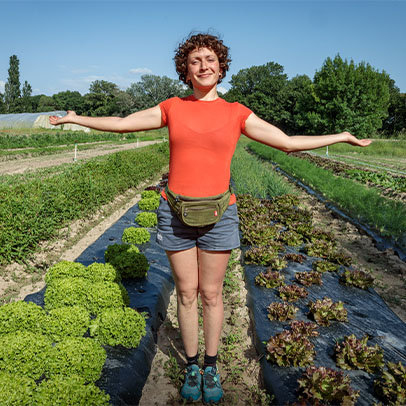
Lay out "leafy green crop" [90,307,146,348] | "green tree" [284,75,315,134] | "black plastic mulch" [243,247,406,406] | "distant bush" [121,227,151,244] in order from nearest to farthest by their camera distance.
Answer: "black plastic mulch" [243,247,406,406], "leafy green crop" [90,307,146,348], "distant bush" [121,227,151,244], "green tree" [284,75,315,134]

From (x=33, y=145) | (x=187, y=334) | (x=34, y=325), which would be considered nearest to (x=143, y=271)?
(x=34, y=325)

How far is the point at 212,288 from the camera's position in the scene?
6.93 ft

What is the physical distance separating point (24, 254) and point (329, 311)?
383cm

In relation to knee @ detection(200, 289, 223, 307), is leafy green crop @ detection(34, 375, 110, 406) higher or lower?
lower

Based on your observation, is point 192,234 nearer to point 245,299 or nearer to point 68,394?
point 68,394

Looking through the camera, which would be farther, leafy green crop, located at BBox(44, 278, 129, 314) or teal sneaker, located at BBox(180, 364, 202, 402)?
leafy green crop, located at BBox(44, 278, 129, 314)

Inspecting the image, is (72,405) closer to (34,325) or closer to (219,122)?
(34,325)

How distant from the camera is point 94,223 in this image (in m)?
6.68

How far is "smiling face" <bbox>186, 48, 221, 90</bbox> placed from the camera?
1.90 metres

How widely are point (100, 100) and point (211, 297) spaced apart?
63.1 metres

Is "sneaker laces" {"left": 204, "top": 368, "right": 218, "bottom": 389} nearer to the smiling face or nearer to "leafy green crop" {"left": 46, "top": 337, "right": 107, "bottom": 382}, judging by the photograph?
"leafy green crop" {"left": 46, "top": 337, "right": 107, "bottom": 382}

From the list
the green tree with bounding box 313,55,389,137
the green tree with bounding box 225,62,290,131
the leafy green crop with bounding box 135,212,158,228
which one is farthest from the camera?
the green tree with bounding box 225,62,290,131

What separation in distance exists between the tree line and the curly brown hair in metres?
38.2

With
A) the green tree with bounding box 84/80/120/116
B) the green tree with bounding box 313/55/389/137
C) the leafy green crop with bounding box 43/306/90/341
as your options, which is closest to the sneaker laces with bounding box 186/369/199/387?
the leafy green crop with bounding box 43/306/90/341
